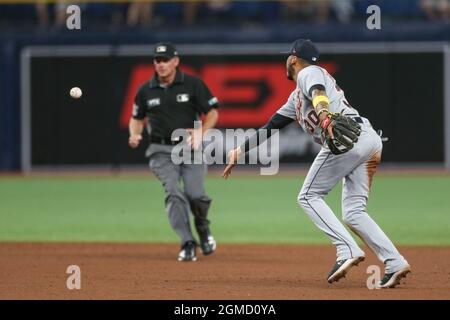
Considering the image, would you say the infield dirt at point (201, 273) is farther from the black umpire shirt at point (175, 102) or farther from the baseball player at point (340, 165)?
the black umpire shirt at point (175, 102)

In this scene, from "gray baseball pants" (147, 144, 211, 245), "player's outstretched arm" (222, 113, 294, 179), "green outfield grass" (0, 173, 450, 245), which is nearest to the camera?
"player's outstretched arm" (222, 113, 294, 179)

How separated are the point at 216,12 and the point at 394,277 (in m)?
15.2

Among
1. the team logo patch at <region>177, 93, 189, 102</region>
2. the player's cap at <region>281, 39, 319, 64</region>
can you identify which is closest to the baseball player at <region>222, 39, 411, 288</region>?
the player's cap at <region>281, 39, 319, 64</region>

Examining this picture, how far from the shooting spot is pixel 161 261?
36.4ft

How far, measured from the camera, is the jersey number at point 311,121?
8.77 m

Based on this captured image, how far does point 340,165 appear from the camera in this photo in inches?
345

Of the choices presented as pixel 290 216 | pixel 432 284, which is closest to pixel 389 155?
pixel 290 216

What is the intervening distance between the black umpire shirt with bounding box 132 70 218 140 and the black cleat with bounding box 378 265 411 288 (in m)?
3.54

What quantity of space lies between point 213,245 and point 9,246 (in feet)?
8.08

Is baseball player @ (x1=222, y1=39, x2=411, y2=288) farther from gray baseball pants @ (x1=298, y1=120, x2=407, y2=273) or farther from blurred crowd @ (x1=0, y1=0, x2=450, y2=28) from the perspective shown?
blurred crowd @ (x1=0, y1=0, x2=450, y2=28)

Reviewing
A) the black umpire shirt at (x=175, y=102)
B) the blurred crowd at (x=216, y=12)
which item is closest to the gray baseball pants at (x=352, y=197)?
the black umpire shirt at (x=175, y=102)

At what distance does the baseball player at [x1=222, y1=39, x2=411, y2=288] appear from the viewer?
852 cm

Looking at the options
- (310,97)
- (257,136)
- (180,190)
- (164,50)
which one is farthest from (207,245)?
(310,97)
